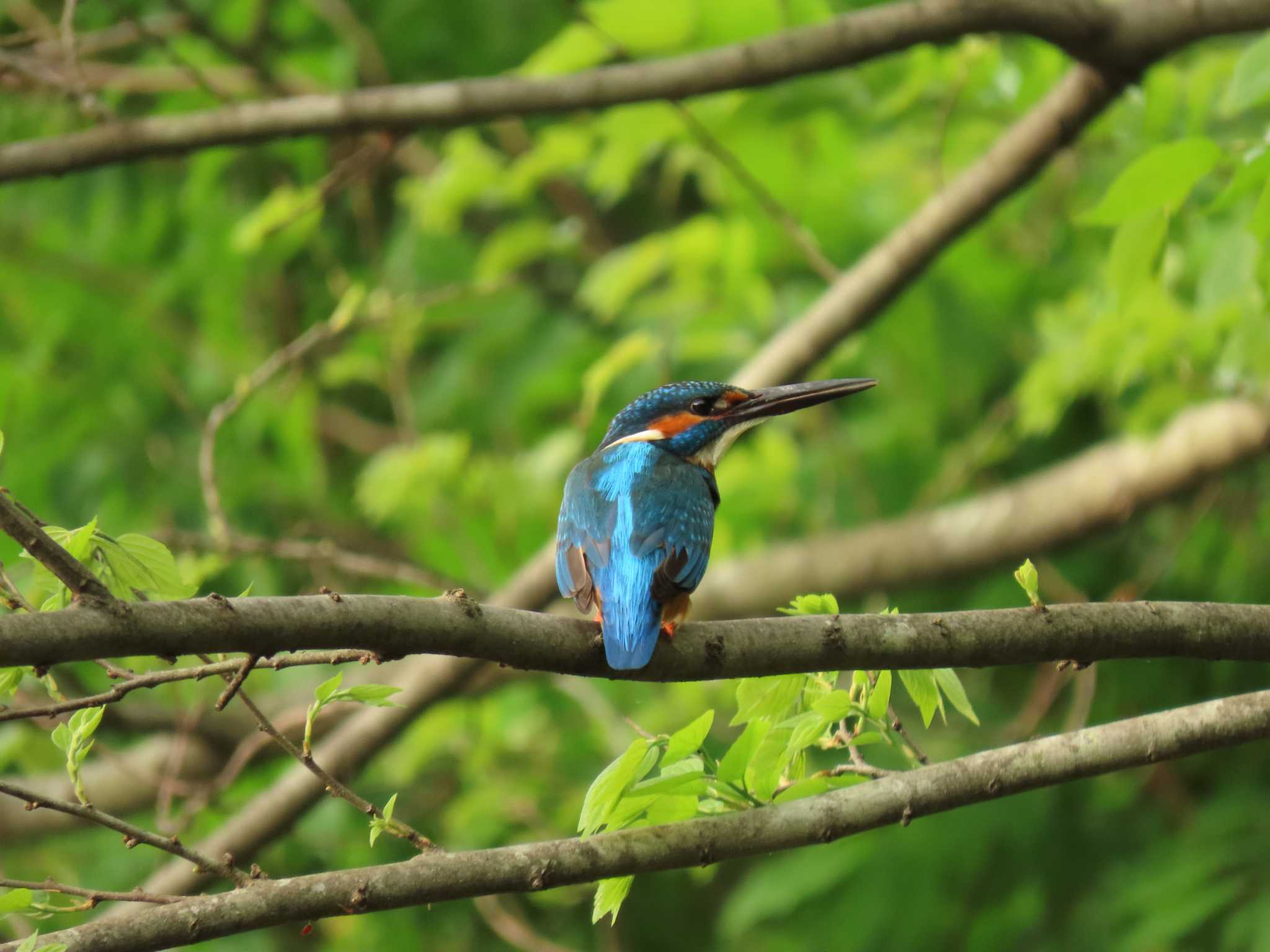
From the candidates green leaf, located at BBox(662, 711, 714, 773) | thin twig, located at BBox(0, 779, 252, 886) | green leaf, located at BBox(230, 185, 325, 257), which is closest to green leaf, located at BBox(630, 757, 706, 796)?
green leaf, located at BBox(662, 711, 714, 773)

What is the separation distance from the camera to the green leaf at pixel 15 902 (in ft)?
4.87

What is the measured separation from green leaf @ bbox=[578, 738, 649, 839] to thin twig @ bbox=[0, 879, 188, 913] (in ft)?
1.53

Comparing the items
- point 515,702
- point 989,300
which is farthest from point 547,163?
point 515,702

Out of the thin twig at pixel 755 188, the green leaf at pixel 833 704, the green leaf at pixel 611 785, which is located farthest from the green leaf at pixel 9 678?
the thin twig at pixel 755 188

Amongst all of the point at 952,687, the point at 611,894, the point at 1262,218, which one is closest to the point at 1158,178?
the point at 1262,218

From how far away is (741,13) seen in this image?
345 cm

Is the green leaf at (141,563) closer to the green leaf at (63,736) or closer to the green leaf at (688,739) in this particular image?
the green leaf at (63,736)

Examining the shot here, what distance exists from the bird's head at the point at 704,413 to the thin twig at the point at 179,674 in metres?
1.52

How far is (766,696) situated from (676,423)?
1.26 meters

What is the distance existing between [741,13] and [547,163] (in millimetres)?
971

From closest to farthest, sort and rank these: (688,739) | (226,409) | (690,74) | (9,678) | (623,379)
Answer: (9,678)
(688,739)
(690,74)
(226,409)
(623,379)

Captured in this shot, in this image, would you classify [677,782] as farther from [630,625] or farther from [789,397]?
[789,397]

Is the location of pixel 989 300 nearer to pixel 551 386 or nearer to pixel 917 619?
pixel 551 386

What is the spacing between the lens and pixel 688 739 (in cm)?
164
